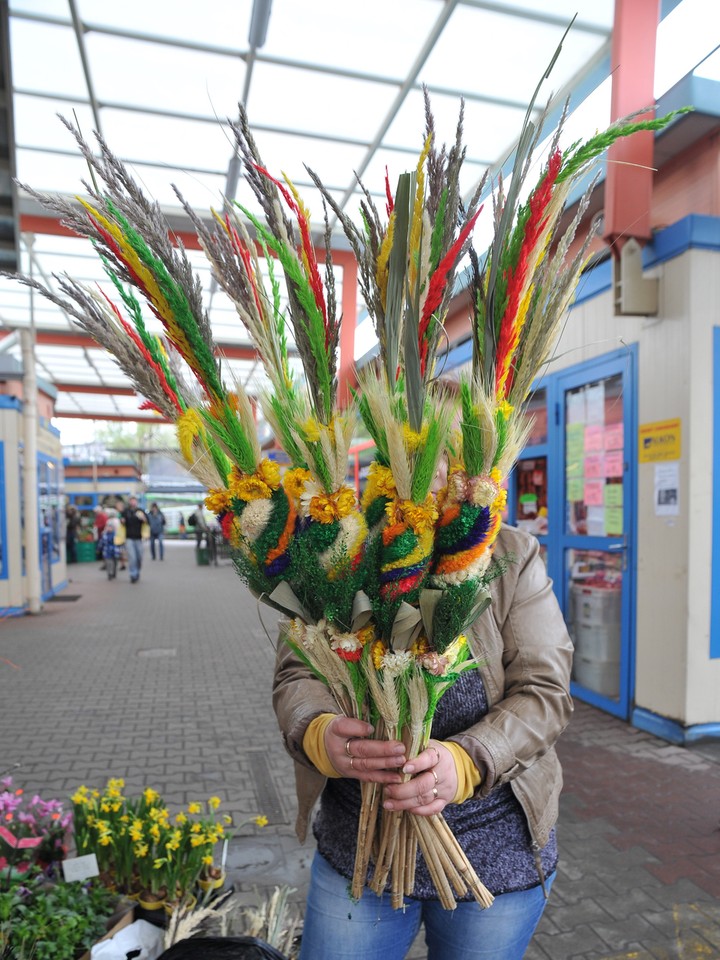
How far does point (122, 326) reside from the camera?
1.10 m

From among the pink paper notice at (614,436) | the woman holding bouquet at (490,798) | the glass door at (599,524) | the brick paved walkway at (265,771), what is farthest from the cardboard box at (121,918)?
the pink paper notice at (614,436)

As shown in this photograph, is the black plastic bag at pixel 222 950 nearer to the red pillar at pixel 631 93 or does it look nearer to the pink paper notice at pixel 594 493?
the red pillar at pixel 631 93

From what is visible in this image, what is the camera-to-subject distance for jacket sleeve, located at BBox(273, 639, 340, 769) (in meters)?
1.46

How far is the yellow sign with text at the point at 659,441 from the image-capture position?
15.2ft

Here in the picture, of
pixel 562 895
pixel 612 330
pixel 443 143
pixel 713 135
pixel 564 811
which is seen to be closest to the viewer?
pixel 443 143

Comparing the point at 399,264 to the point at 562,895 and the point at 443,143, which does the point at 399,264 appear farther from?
the point at 562,895

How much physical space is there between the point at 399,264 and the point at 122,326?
0.48 m

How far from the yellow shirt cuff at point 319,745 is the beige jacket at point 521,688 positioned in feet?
0.11

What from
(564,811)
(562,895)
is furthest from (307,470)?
(564,811)

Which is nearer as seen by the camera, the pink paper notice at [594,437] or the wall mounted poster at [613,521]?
the wall mounted poster at [613,521]

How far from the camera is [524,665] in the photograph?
1.46m

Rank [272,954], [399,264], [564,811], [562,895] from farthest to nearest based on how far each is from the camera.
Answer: [564,811] < [562,895] < [272,954] < [399,264]

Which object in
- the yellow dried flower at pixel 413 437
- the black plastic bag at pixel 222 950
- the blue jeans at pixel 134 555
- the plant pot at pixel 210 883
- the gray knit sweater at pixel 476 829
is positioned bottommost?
the blue jeans at pixel 134 555

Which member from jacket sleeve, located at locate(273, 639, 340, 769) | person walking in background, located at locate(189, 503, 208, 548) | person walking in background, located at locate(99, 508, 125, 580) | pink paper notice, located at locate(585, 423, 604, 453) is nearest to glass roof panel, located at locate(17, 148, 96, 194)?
pink paper notice, located at locate(585, 423, 604, 453)
